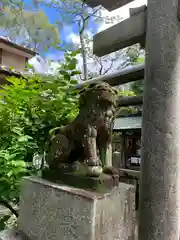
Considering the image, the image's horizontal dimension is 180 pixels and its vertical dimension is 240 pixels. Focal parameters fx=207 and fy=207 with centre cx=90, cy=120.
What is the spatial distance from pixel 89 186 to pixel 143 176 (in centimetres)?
51

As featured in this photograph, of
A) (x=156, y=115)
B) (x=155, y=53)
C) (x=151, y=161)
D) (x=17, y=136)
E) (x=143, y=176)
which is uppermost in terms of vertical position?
(x=155, y=53)

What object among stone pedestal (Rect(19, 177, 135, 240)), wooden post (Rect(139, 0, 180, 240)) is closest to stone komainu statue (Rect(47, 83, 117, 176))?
stone pedestal (Rect(19, 177, 135, 240))

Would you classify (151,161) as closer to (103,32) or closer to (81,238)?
(81,238)

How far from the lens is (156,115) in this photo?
1.39 metres

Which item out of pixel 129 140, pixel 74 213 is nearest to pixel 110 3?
pixel 74 213

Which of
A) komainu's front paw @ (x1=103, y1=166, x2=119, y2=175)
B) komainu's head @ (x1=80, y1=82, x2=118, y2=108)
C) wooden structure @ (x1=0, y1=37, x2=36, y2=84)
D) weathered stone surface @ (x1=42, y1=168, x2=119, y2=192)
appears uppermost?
wooden structure @ (x1=0, y1=37, x2=36, y2=84)

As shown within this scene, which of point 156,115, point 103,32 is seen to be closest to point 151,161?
point 156,115

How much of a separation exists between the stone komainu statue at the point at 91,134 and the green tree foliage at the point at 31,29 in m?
7.05

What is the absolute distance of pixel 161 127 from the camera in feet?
4.50

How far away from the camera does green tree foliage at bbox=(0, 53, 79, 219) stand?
1.76 m

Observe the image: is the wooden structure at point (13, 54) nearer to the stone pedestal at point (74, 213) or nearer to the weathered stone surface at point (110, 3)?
the weathered stone surface at point (110, 3)

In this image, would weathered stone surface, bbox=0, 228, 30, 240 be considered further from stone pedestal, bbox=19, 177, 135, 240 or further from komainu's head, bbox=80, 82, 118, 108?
komainu's head, bbox=80, 82, 118, 108

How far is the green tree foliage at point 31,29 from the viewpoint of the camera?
7863 millimetres

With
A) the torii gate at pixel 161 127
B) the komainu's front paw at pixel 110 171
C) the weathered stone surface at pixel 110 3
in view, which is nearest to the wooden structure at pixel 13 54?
the weathered stone surface at pixel 110 3
